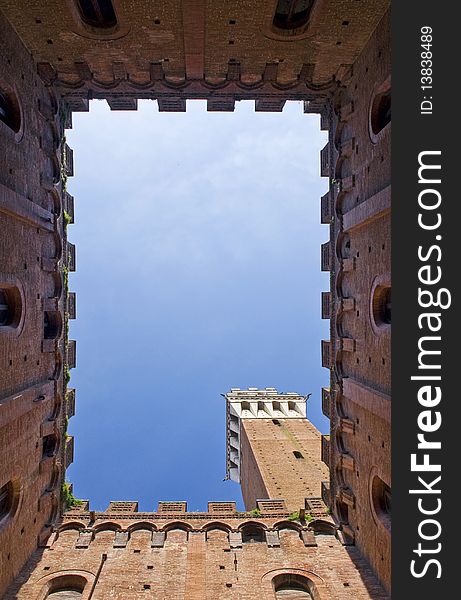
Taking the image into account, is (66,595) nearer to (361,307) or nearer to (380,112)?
(361,307)

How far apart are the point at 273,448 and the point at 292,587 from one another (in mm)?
19253

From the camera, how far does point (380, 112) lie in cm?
1462

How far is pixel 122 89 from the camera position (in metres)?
17.4

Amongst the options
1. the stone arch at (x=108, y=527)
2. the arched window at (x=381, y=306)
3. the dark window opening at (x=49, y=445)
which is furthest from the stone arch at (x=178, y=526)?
the arched window at (x=381, y=306)

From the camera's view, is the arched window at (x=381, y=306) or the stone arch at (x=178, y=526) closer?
the arched window at (x=381, y=306)

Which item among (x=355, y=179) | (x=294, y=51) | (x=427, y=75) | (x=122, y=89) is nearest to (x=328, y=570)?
(x=355, y=179)

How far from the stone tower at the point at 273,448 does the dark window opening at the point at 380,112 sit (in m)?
13.6

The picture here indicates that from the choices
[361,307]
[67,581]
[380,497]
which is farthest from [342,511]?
[67,581]

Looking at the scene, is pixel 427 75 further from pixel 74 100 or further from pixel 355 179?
pixel 74 100

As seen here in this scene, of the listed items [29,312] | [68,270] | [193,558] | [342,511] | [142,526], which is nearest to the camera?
[193,558]

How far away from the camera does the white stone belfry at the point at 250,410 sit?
143 ft

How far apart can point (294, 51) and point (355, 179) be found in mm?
4435

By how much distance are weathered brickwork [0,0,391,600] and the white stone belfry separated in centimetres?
2465

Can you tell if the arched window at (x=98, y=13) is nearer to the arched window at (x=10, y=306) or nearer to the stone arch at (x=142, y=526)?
the arched window at (x=10, y=306)
